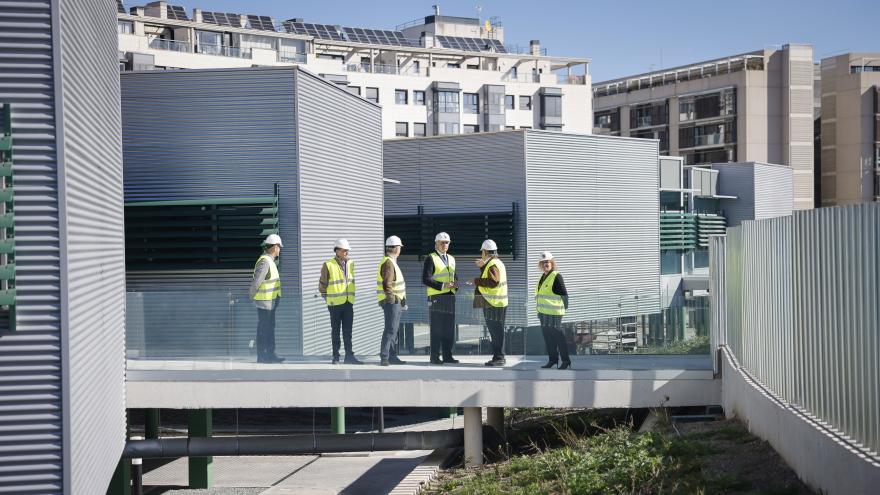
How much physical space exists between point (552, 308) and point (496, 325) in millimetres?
922

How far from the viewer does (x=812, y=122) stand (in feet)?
263

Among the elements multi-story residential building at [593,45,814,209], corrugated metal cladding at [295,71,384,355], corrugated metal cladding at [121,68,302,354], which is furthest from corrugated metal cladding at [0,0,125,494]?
multi-story residential building at [593,45,814,209]

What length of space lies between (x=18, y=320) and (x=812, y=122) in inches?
3015

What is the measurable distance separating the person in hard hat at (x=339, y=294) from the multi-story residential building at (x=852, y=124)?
6689cm

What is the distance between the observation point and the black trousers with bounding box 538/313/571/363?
16.2 meters

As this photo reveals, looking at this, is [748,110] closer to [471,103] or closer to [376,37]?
[471,103]

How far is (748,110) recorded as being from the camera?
259 feet

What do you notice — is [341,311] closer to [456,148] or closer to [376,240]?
[376,240]

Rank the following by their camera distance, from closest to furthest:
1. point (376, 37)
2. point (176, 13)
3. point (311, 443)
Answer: point (311, 443), point (176, 13), point (376, 37)

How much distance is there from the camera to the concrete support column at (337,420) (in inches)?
919

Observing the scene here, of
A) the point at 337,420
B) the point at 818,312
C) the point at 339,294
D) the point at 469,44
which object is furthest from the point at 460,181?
the point at 469,44

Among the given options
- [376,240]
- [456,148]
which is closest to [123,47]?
[456,148]

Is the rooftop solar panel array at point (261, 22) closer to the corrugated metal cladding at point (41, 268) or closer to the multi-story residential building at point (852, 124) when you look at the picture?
the multi-story residential building at point (852, 124)

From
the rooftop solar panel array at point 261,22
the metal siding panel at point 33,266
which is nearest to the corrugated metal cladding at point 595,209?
the metal siding panel at point 33,266
